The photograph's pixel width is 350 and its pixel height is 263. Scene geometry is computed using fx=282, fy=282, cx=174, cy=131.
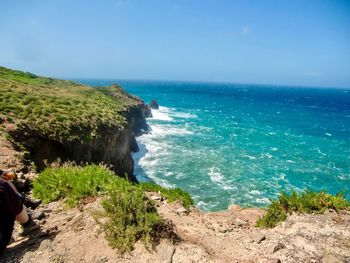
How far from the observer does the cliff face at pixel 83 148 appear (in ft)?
68.5

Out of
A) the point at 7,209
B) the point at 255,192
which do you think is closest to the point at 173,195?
A: the point at 7,209

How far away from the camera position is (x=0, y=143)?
1634 centimetres

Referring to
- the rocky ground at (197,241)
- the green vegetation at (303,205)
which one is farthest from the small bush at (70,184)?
the green vegetation at (303,205)

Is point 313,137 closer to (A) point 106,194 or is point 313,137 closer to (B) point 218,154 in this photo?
Result: (B) point 218,154

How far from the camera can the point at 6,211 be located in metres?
6.68

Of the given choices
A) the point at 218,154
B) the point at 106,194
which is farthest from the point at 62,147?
the point at 218,154

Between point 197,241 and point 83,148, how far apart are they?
841 inches

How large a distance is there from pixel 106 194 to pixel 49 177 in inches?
113

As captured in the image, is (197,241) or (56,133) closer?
(197,241)

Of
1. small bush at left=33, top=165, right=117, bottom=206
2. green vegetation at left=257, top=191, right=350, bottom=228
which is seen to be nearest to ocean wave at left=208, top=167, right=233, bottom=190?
green vegetation at left=257, top=191, right=350, bottom=228

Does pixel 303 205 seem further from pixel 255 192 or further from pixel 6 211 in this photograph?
pixel 255 192

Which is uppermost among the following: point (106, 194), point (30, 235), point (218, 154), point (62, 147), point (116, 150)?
point (106, 194)

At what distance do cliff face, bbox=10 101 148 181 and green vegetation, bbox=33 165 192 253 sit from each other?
2756mm

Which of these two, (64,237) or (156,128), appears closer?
(64,237)
